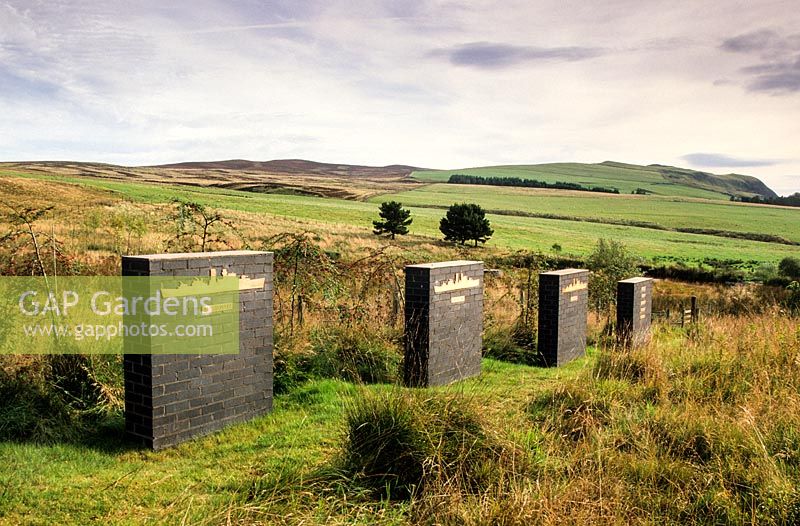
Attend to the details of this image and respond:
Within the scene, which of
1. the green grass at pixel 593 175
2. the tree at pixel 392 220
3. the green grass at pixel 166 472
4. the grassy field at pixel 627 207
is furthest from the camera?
the green grass at pixel 593 175

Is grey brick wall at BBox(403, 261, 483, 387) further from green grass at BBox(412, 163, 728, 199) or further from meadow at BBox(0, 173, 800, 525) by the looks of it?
green grass at BBox(412, 163, 728, 199)

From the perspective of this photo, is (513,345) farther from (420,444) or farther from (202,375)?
(420,444)

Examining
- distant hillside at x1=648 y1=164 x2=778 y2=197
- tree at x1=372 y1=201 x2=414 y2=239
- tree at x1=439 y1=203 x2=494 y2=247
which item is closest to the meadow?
tree at x1=372 y1=201 x2=414 y2=239

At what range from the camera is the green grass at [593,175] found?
95.4m

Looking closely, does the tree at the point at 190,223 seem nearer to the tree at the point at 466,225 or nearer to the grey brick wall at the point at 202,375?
the grey brick wall at the point at 202,375

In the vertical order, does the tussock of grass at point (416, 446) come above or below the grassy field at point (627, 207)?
below

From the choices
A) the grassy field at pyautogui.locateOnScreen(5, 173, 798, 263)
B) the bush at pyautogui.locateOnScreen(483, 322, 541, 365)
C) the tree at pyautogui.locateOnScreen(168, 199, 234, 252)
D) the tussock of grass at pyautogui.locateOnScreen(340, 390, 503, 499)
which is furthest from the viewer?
the grassy field at pyautogui.locateOnScreen(5, 173, 798, 263)

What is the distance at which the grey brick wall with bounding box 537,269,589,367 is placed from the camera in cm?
949

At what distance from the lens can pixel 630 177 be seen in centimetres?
10881

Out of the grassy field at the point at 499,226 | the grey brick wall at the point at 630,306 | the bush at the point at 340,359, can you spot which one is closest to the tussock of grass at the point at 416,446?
the bush at the point at 340,359

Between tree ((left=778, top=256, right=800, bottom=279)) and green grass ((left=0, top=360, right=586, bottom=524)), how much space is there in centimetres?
3710

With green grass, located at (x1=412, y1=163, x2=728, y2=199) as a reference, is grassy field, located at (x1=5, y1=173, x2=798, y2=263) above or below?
below

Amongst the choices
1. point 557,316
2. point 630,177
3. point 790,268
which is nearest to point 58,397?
point 557,316

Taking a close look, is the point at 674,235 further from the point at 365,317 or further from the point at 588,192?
the point at 365,317
